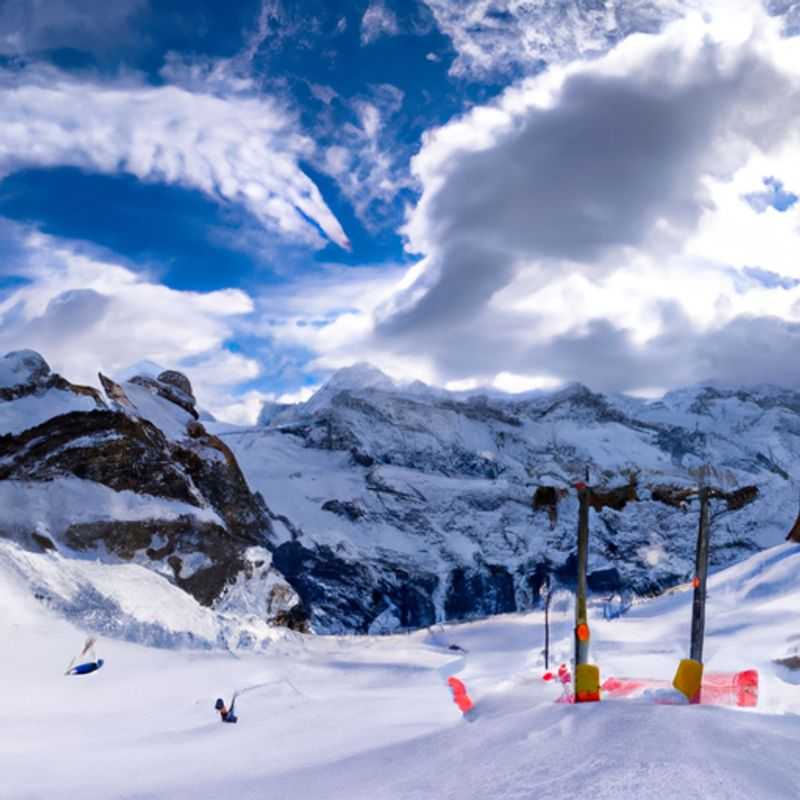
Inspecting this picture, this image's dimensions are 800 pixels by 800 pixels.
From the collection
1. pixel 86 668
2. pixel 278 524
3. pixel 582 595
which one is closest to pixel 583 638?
pixel 582 595

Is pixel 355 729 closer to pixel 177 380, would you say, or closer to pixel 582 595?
pixel 582 595

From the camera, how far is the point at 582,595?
41.0ft

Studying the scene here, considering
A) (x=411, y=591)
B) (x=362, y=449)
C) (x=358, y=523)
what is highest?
(x=362, y=449)

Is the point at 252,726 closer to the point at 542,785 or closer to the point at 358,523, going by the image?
the point at 542,785

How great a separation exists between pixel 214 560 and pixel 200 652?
34.8 m

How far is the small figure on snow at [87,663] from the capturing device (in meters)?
22.8

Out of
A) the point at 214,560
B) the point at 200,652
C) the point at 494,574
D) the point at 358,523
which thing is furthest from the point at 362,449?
the point at 200,652

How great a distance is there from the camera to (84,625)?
92.9ft

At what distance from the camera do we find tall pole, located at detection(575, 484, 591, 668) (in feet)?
39.6

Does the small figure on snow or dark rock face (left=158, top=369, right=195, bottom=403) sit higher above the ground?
dark rock face (left=158, top=369, right=195, bottom=403)

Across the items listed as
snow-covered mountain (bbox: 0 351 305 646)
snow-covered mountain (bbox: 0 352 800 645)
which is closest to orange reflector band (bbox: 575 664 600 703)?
snow-covered mountain (bbox: 0 352 800 645)

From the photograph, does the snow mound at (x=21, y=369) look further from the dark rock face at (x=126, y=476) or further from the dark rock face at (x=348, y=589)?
the dark rock face at (x=348, y=589)

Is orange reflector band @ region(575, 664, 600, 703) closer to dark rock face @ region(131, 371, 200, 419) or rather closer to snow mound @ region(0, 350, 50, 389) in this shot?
snow mound @ region(0, 350, 50, 389)

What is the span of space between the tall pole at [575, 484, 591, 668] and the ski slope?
52.3 inches
